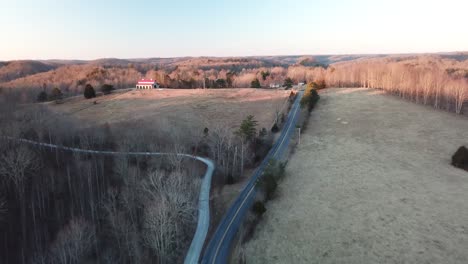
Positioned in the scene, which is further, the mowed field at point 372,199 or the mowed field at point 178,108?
the mowed field at point 178,108

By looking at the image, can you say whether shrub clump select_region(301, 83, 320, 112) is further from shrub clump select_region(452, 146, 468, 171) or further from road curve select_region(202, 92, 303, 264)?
shrub clump select_region(452, 146, 468, 171)

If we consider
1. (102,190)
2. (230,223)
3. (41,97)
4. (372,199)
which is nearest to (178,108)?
(102,190)

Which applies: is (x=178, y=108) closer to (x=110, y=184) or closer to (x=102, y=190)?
(x=110, y=184)

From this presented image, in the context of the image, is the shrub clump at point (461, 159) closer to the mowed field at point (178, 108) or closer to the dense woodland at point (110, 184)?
the dense woodland at point (110, 184)

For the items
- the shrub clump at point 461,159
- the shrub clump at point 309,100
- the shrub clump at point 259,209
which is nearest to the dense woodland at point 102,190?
the shrub clump at point 259,209

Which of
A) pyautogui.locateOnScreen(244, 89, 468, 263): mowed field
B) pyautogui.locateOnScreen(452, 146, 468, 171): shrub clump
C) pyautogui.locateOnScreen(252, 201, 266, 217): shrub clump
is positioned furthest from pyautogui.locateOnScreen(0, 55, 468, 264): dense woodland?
pyautogui.locateOnScreen(452, 146, 468, 171): shrub clump
